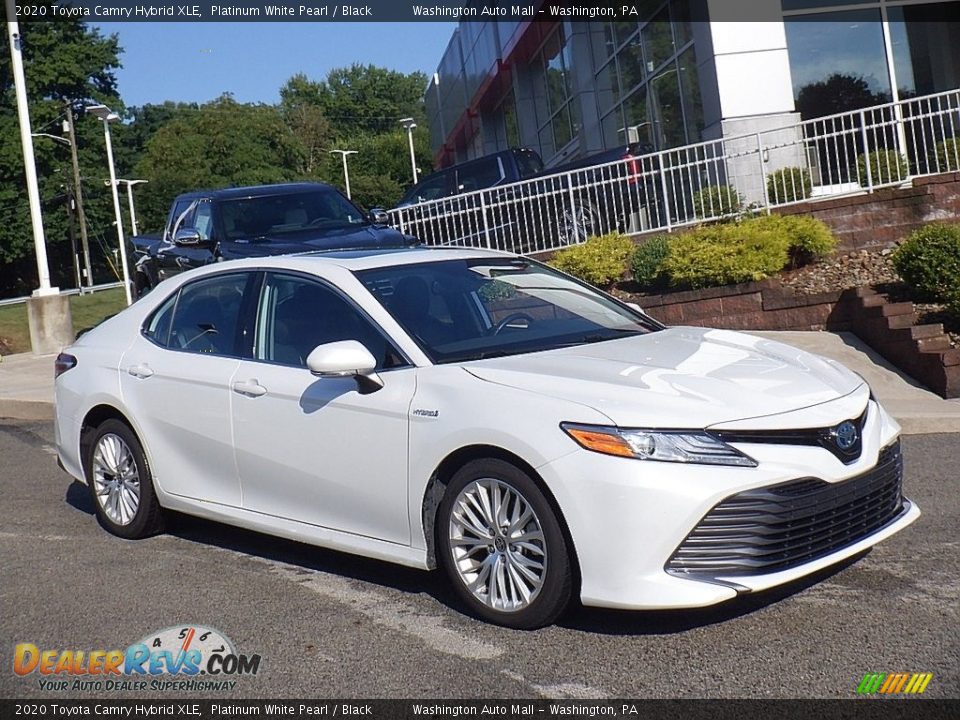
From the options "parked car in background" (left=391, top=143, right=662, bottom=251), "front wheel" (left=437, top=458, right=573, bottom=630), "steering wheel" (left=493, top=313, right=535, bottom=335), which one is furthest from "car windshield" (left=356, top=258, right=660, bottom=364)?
"parked car in background" (left=391, top=143, right=662, bottom=251)

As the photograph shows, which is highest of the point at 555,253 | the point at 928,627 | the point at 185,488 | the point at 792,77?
the point at 792,77

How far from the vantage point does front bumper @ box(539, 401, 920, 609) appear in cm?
446

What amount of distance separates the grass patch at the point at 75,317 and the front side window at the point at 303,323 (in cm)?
1625

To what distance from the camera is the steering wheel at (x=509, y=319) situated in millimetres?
5742

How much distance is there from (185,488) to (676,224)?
9.85 m

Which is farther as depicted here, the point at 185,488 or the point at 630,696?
the point at 185,488

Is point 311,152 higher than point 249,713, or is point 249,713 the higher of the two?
point 311,152

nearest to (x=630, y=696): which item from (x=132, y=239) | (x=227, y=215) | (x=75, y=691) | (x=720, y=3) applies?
(x=75, y=691)

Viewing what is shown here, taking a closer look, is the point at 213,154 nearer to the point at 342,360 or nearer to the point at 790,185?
the point at 790,185

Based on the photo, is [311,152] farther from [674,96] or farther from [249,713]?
[249,713]

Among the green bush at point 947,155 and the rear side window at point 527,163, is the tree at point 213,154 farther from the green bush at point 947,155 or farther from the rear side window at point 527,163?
the green bush at point 947,155

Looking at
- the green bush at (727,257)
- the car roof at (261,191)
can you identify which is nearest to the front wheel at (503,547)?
the green bush at (727,257)

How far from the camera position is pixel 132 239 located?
52.7ft

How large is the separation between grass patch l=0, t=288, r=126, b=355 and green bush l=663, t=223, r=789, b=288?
42.5ft
